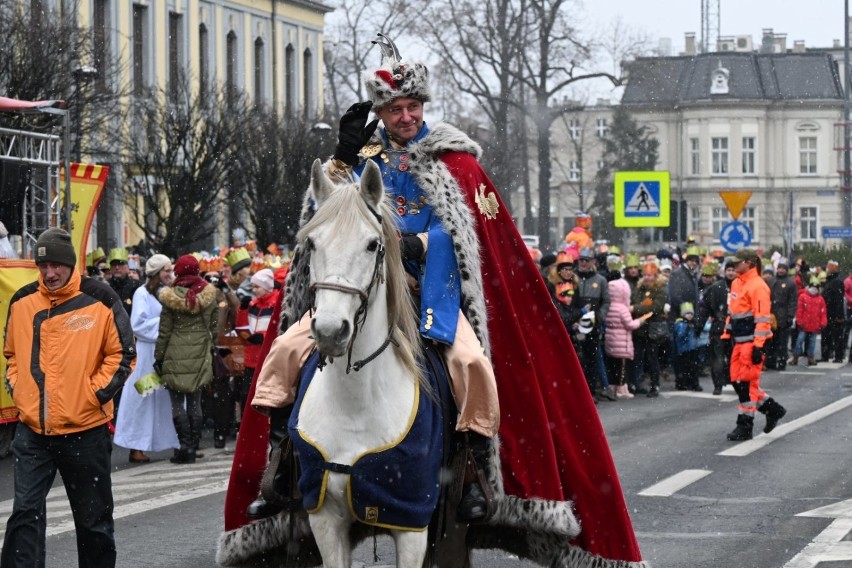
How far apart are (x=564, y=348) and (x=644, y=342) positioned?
563 inches

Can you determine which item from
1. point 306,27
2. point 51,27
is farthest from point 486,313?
point 306,27

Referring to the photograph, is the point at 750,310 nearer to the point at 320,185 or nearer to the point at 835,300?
the point at 320,185

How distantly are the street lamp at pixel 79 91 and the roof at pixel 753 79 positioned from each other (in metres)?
69.8

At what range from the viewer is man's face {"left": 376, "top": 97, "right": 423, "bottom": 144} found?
6695 mm

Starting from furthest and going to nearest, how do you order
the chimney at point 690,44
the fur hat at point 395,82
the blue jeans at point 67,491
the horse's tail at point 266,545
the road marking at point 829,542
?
the chimney at point 690,44, the road marking at point 829,542, the blue jeans at point 67,491, the fur hat at point 395,82, the horse's tail at point 266,545

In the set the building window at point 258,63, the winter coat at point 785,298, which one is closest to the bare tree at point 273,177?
the winter coat at point 785,298

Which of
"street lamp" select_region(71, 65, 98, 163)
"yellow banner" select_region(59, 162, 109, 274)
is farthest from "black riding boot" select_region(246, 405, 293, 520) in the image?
"street lamp" select_region(71, 65, 98, 163)

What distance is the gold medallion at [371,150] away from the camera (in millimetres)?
6551

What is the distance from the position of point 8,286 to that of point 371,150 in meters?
8.08

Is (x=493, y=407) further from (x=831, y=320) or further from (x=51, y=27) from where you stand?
(x=831, y=320)

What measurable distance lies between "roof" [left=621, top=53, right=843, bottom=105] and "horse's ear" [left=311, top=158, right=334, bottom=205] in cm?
8920

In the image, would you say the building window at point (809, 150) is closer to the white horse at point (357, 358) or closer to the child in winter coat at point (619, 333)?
the child in winter coat at point (619, 333)

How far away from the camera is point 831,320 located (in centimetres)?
2939

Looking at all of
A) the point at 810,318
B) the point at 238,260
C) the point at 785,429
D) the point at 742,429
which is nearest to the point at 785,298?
the point at 810,318
